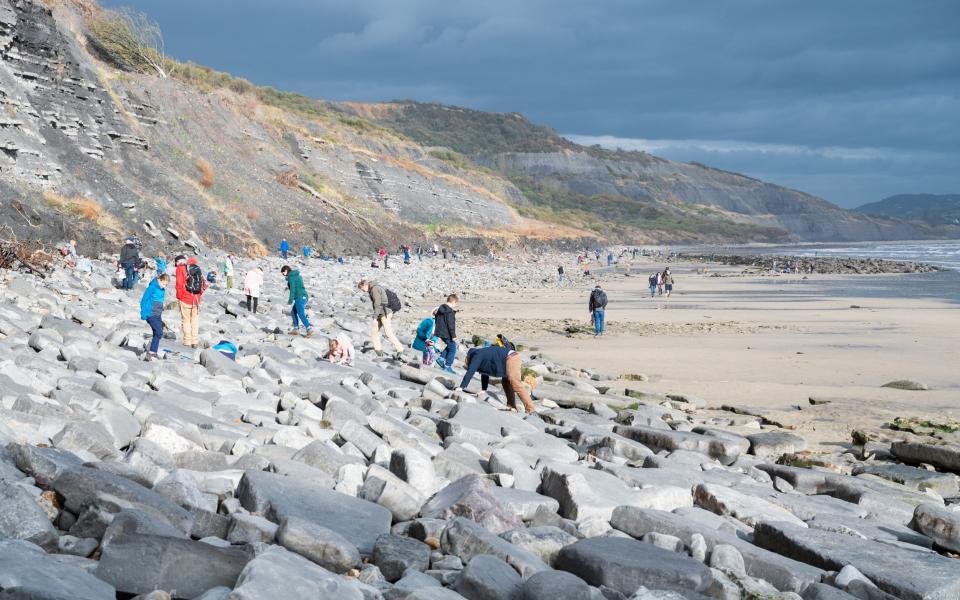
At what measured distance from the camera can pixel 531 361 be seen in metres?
17.7

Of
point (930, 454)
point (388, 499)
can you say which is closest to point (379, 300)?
point (930, 454)

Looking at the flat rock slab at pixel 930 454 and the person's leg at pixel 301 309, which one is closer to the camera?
the flat rock slab at pixel 930 454

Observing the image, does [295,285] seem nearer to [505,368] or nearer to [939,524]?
[505,368]

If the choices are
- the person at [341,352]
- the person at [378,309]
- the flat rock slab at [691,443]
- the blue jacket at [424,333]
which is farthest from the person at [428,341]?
the flat rock slab at [691,443]

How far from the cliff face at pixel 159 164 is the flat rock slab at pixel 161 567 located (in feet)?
68.8

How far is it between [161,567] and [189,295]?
9.56 metres

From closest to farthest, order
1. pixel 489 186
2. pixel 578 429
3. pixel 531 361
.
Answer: pixel 578 429 → pixel 531 361 → pixel 489 186

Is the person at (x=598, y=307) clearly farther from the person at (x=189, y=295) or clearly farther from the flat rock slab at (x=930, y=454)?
the flat rock slab at (x=930, y=454)

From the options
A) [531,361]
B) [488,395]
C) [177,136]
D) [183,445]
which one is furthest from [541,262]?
[183,445]

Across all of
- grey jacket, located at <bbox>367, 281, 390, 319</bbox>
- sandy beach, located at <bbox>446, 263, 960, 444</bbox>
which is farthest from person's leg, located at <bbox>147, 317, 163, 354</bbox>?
sandy beach, located at <bbox>446, 263, 960, 444</bbox>

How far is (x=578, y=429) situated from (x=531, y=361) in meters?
7.72

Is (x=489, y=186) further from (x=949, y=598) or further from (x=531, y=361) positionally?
(x=949, y=598)

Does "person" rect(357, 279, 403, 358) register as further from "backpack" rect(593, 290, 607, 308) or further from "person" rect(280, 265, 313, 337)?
"backpack" rect(593, 290, 607, 308)

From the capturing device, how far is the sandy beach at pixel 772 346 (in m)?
14.3
